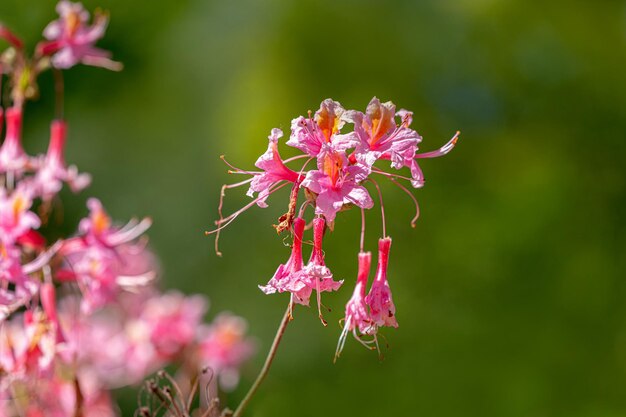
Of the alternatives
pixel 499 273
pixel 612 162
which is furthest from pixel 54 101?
pixel 612 162

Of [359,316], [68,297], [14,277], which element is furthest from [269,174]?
[68,297]

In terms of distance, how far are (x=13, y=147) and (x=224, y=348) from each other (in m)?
0.61

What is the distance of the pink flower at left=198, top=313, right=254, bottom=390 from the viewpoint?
1771 millimetres

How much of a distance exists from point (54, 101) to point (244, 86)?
3.18 feet

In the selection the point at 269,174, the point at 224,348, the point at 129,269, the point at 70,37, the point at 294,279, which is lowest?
the point at 224,348

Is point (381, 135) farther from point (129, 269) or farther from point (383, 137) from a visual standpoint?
point (129, 269)

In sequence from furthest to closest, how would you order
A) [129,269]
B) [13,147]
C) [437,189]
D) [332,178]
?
[437,189] < [129,269] < [13,147] < [332,178]

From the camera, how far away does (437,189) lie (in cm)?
431

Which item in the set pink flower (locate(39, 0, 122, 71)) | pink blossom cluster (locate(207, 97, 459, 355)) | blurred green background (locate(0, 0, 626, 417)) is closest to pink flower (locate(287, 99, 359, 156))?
pink blossom cluster (locate(207, 97, 459, 355))

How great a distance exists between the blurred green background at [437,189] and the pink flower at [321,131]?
8.57 ft

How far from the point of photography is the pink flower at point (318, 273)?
3.02 ft

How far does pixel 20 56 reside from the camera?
4.17ft

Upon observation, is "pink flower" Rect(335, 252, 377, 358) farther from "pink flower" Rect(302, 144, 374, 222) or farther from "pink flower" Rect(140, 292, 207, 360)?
"pink flower" Rect(140, 292, 207, 360)

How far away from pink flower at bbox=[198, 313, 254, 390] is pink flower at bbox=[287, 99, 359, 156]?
0.89 metres
